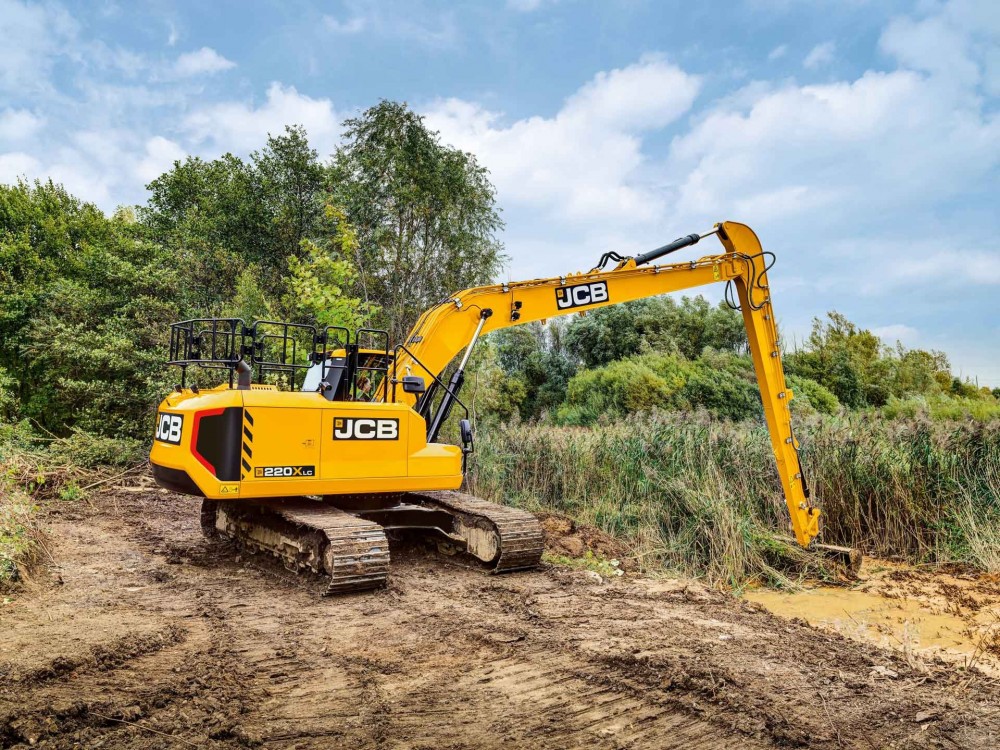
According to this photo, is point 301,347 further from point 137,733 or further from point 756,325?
point 137,733

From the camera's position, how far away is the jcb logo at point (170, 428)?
21.1ft

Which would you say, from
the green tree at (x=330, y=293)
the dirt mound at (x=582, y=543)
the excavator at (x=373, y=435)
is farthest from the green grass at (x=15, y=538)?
the dirt mound at (x=582, y=543)

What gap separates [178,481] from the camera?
21.0ft

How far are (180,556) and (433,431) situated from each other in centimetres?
295

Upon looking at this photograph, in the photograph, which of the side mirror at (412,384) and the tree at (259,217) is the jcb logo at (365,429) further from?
the tree at (259,217)

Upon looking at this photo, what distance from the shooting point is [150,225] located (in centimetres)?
2941

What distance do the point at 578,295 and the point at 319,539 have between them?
3.64 metres

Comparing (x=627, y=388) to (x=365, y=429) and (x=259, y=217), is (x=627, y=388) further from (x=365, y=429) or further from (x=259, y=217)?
(x=365, y=429)

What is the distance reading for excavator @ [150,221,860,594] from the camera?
Result: 6141 millimetres

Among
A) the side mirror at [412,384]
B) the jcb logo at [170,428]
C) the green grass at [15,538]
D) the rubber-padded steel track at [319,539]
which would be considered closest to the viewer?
the rubber-padded steel track at [319,539]

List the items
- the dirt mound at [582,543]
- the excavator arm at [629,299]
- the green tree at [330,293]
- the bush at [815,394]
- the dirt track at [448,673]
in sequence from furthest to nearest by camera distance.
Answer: the bush at [815,394]
the green tree at [330,293]
the dirt mound at [582,543]
the excavator arm at [629,299]
the dirt track at [448,673]

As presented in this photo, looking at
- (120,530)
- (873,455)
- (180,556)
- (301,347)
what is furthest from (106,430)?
(873,455)

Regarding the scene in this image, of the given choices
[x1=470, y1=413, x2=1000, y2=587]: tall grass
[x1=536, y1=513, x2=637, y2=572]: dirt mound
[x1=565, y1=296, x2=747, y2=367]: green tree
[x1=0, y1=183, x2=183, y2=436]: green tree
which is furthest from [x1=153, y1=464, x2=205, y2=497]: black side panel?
[x1=565, y1=296, x2=747, y2=367]: green tree

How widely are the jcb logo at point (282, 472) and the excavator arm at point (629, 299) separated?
1.27 m
